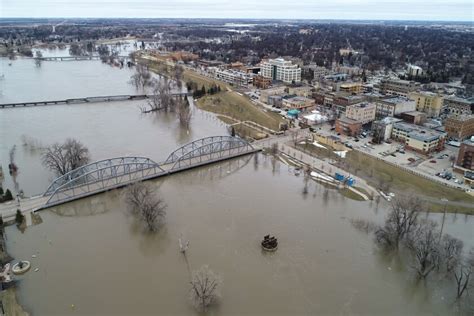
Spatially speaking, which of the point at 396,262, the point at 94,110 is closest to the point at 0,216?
the point at 396,262

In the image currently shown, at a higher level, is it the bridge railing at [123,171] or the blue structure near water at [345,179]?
the bridge railing at [123,171]

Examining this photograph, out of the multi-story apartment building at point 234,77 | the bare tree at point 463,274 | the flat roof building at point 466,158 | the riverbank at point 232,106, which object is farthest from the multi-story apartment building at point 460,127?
the multi-story apartment building at point 234,77

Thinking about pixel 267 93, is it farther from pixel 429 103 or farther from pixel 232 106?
pixel 429 103

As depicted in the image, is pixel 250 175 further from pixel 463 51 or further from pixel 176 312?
pixel 463 51

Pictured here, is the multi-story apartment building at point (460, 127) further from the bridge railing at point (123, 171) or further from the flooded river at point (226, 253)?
the bridge railing at point (123, 171)

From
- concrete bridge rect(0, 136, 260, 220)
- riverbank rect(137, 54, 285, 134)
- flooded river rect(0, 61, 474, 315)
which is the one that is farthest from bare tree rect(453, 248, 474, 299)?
riverbank rect(137, 54, 285, 134)

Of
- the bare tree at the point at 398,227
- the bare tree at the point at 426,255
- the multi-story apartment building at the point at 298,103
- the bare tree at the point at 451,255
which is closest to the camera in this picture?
the bare tree at the point at 426,255

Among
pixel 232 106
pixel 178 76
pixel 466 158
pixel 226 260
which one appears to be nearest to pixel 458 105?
pixel 466 158
